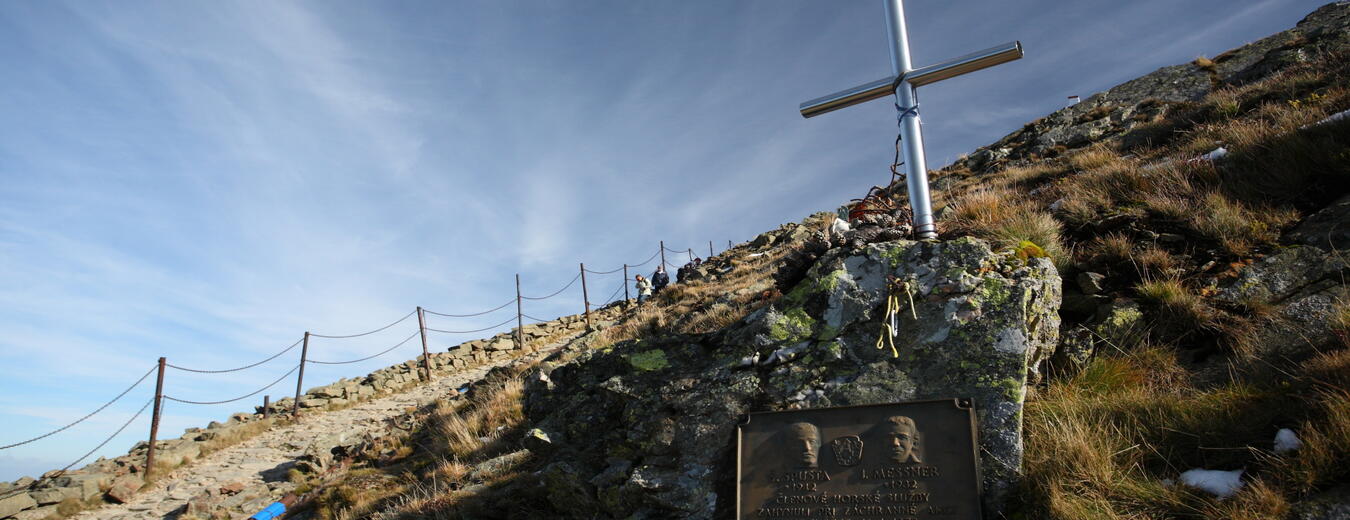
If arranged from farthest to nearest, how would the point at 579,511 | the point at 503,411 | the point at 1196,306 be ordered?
1. the point at 503,411
2. the point at 579,511
3. the point at 1196,306

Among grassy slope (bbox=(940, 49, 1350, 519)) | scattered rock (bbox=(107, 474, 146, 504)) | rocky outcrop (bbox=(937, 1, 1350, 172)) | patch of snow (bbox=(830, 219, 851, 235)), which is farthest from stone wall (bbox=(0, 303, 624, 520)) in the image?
grassy slope (bbox=(940, 49, 1350, 519))

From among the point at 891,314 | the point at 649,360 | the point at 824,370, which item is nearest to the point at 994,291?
the point at 891,314

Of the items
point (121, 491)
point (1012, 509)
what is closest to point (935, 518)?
point (1012, 509)

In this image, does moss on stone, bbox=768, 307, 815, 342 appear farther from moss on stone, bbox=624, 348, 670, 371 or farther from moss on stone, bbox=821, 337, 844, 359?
moss on stone, bbox=624, 348, 670, 371

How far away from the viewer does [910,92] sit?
4.45 meters

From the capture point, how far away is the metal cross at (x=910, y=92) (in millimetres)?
4199

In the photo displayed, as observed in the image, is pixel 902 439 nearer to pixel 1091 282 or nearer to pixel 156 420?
pixel 1091 282

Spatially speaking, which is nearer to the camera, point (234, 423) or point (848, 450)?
point (848, 450)

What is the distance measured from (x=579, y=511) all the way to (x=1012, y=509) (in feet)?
8.56

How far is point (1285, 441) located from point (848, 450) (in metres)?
1.80

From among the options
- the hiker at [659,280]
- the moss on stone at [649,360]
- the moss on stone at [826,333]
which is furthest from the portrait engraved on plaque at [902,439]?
the hiker at [659,280]

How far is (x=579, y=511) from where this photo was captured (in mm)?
4008

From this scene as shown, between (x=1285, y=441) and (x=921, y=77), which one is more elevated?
(x=921, y=77)

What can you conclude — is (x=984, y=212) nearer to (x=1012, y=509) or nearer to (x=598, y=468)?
(x=1012, y=509)
